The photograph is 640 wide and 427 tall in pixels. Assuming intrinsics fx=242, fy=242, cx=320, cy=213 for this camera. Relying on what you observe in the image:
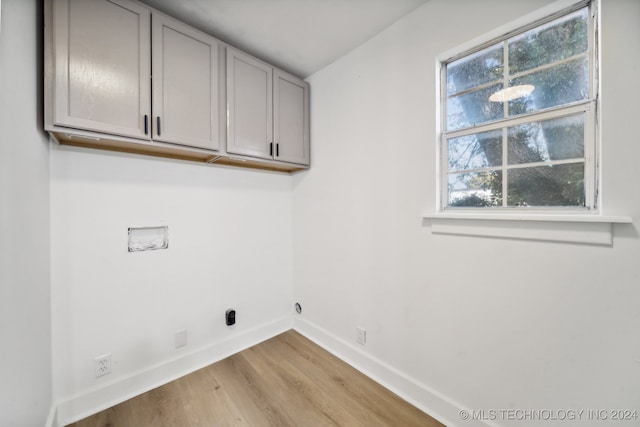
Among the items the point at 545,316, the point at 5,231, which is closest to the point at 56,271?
the point at 5,231

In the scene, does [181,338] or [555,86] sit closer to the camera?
[555,86]

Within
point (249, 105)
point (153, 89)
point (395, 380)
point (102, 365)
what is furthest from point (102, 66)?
point (395, 380)

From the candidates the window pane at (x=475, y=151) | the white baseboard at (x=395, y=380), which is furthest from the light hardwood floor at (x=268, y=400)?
the window pane at (x=475, y=151)

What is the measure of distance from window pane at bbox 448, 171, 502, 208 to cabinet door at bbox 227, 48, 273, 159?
4.70 feet

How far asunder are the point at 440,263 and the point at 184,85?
2.04 m

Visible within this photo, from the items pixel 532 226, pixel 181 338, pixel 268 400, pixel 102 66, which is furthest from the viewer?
pixel 181 338

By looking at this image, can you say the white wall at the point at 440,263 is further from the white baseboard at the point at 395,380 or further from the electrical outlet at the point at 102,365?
the electrical outlet at the point at 102,365

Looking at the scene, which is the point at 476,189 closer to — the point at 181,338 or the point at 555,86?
the point at 555,86

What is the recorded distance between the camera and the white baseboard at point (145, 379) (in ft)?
4.78

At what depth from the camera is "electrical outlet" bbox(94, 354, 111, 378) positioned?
1556mm

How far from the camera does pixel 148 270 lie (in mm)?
1755

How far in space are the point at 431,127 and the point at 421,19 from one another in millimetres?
717

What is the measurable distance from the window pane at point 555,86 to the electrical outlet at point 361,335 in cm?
176

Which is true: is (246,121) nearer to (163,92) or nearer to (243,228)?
(163,92)
